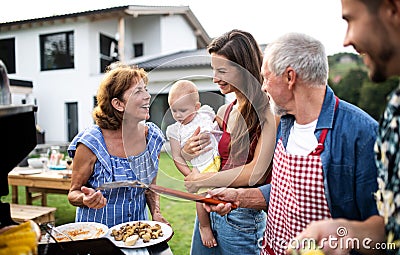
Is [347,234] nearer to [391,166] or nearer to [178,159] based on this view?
[391,166]

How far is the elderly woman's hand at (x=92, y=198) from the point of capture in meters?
1.61

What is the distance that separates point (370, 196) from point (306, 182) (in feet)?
0.72

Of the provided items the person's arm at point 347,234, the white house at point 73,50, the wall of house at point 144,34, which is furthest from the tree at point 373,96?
the person's arm at point 347,234

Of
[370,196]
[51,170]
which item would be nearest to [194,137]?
[370,196]

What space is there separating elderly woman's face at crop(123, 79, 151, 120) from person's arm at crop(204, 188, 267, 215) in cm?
44

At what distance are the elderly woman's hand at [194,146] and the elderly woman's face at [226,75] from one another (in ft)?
0.67

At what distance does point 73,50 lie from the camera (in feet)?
43.4

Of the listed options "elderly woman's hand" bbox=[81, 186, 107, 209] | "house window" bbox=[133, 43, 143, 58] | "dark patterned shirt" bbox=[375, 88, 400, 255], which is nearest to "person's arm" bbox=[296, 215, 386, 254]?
"dark patterned shirt" bbox=[375, 88, 400, 255]

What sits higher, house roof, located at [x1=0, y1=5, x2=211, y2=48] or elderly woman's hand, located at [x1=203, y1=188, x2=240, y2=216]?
house roof, located at [x1=0, y1=5, x2=211, y2=48]

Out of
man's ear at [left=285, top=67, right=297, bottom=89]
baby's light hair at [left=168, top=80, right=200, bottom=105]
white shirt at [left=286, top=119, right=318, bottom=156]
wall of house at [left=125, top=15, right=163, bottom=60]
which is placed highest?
wall of house at [left=125, top=15, right=163, bottom=60]

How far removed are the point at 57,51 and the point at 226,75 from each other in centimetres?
1352

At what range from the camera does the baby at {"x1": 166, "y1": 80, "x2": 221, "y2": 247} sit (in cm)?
145

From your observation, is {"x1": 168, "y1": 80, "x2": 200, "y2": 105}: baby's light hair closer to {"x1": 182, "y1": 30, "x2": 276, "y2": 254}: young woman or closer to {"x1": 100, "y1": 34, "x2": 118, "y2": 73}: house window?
{"x1": 182, "y1": 30, "x2": 276, "y2": 254}: young woman

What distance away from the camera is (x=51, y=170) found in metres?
4.98
